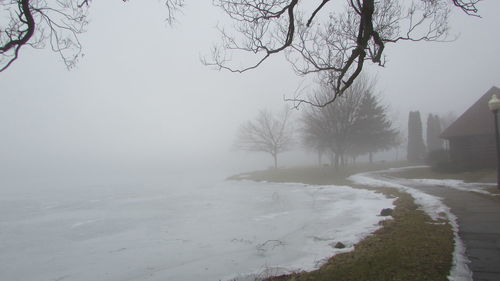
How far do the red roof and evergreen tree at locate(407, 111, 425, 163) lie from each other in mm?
24355

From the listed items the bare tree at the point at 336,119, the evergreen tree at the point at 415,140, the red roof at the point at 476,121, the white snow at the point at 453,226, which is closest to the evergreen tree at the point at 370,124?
the bare tree at the point at 336,119

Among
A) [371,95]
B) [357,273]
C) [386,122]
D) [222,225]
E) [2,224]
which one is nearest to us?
[357,273]

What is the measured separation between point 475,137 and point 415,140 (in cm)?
2734

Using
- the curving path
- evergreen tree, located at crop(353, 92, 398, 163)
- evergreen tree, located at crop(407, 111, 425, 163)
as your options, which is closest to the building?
evergreen tree, located at crop(353, 92, 398, 163)

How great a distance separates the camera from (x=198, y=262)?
25.6 feet

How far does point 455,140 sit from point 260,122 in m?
28.5

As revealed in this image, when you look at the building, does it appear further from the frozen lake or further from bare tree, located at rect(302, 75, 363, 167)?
the frozen lake

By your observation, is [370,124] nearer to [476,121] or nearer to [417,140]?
[476,121]

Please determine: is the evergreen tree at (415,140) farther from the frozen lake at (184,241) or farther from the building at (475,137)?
the frozen lake at (184,241)

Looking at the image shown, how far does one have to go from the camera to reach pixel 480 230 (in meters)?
7.13

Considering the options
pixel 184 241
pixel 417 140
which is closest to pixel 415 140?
pixel 417 140

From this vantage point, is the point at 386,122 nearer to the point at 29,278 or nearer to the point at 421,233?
the point at 421,233

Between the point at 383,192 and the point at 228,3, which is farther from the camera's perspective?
the point at 383,192

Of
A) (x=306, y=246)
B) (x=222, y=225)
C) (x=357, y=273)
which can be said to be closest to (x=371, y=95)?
(x=222, y=225)
